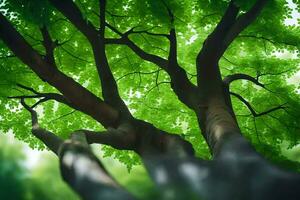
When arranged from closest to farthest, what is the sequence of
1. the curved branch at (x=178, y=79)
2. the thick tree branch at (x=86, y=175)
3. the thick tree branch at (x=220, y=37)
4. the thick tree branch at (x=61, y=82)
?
1. the thick tree branch at (x=86, y=175)
2. the thick tree branch at (x=61, y=82)
3. the thick tree branch at (x=220, y=37)
4. the curved branch at (x=178, y=79)

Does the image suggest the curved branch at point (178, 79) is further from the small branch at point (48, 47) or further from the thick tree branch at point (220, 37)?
the small branch at point (48, 47)

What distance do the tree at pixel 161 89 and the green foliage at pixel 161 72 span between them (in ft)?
0.08

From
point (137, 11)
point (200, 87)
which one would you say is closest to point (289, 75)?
point (200, 87)

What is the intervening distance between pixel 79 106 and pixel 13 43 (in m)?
1.39

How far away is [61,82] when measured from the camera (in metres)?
5.39

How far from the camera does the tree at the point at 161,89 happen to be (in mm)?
2922

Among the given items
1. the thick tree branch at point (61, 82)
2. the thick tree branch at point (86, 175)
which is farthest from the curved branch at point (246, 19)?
the thick tree branch at point (86, 175)

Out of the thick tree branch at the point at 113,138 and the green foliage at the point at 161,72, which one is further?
the green foliage at the point at 161,72

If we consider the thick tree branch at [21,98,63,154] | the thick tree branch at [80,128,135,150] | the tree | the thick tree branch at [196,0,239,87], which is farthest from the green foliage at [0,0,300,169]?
the thick tree branch at [80,128,135,150]

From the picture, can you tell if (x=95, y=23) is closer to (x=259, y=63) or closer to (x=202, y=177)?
(x=259, y=63)

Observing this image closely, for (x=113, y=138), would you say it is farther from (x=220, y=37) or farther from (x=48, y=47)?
(x=220, y=37)

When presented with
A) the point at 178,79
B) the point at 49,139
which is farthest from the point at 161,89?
the point at 49,139

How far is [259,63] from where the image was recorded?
26.5 ft

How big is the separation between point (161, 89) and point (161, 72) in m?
0.44
